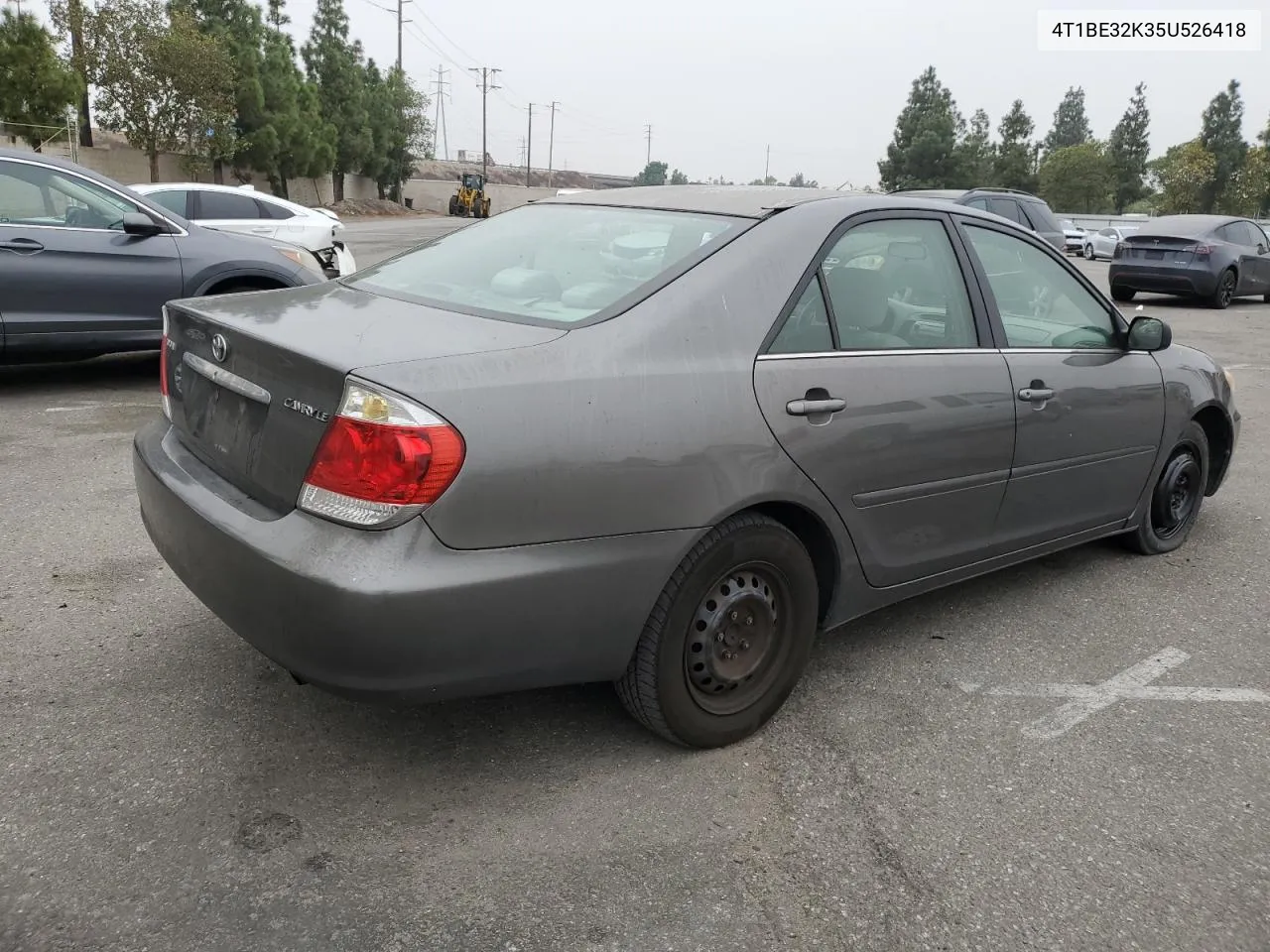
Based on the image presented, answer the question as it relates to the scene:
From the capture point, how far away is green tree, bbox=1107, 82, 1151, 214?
8831 centimetres

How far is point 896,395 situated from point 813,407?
0.38 m

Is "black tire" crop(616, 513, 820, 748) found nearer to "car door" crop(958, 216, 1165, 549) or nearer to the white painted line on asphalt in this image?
the white painted line on asphalt

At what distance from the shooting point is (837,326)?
3076 millimetres

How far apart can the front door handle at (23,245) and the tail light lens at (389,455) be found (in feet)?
17.9

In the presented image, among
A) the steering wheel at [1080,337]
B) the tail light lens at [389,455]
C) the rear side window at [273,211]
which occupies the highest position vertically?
the rear side window at [273,211]

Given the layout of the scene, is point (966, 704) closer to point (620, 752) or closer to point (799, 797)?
point (799, 797)

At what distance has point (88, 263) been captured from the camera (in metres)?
6.80

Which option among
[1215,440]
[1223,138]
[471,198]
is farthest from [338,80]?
[1223,138]

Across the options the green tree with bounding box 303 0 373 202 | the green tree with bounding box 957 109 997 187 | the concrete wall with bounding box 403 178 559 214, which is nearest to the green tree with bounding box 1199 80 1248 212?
the green tree with bounding box 957 109 997 187

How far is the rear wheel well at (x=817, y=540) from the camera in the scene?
115 inches

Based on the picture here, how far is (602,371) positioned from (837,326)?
0.89 metres

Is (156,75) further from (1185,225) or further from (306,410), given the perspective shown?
(306,410)

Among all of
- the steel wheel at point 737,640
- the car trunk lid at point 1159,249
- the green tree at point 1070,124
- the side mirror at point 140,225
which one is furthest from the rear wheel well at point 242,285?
the green tree at point 1070,124

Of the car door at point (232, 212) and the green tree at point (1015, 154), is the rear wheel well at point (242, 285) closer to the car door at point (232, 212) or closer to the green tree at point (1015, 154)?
the car door at point (232, 212)
